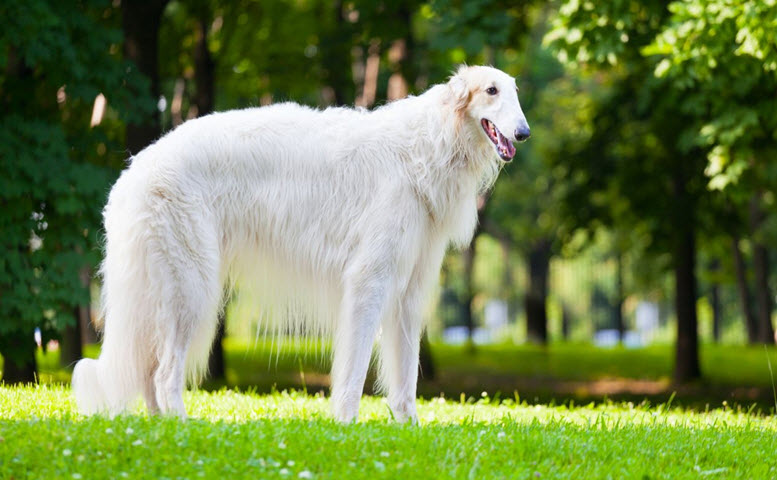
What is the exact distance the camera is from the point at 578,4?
→ 11234mm

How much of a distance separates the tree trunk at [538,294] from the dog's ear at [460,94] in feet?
66.3

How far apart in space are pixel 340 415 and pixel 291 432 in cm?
91

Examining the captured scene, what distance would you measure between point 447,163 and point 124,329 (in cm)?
250

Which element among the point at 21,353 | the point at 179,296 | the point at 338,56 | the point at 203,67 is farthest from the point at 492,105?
the point at 203,67

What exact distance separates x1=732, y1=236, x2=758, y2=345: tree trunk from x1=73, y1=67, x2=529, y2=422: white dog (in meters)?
17.1

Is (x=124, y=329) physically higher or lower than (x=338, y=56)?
lower

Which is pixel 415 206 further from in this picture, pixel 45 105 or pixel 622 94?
pixel 622 94

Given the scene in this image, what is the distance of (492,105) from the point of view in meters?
6.62

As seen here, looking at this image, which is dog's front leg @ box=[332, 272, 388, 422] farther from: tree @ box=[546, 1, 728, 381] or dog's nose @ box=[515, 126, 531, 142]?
tree @ box=[546, 1, 728, 381]

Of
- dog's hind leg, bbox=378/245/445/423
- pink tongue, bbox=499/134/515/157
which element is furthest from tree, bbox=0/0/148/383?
pink tongue, bbox=499/134/515/157

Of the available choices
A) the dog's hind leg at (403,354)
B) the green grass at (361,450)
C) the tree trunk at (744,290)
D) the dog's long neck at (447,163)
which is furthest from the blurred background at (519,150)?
the green grass at (361,450)

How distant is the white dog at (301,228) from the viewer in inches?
249

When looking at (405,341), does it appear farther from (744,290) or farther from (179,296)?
(744,290)

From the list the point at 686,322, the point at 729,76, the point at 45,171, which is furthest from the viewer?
the point at 686,322
